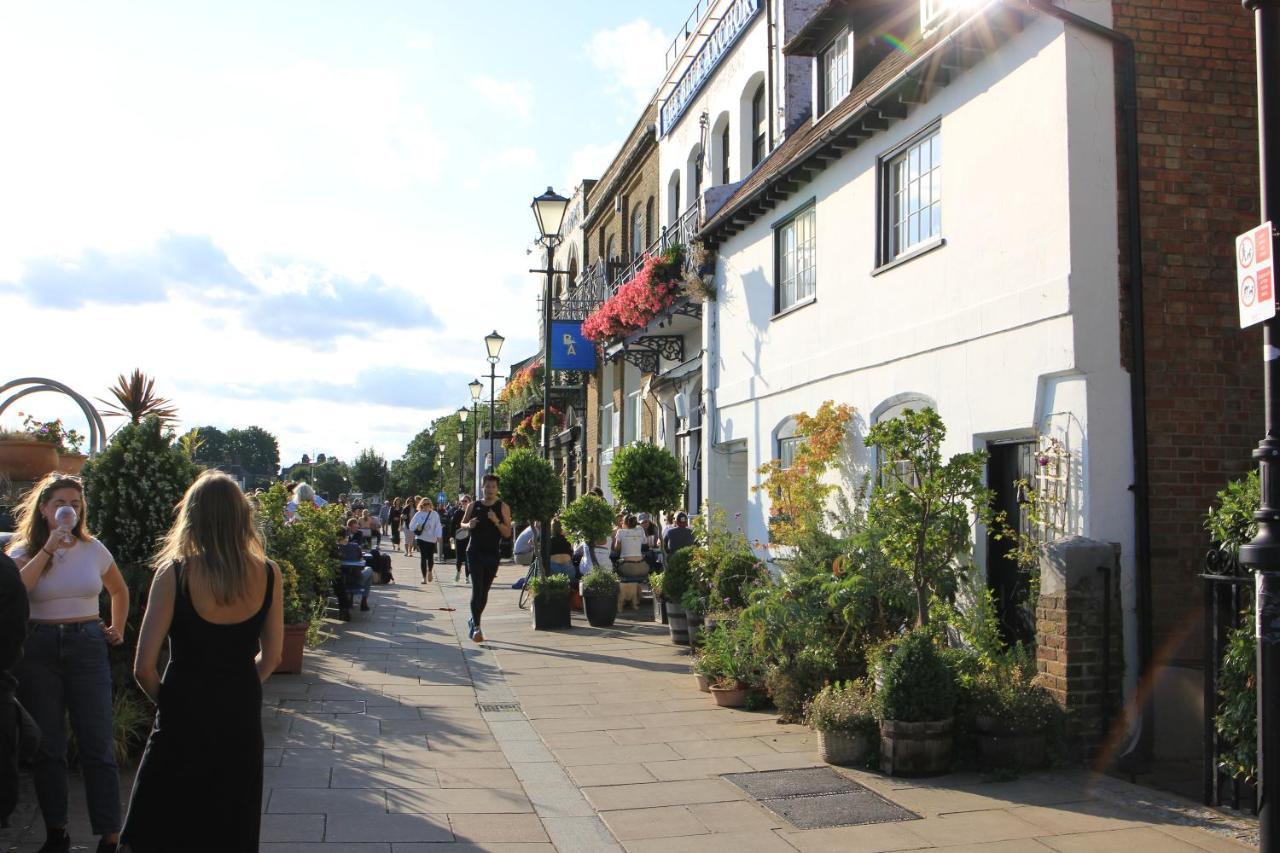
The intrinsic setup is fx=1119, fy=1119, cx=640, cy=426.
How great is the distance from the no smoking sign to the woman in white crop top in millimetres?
5095

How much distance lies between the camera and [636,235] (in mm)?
23594

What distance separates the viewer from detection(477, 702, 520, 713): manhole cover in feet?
29.0

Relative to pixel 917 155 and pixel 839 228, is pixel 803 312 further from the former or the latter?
pixel 917 155

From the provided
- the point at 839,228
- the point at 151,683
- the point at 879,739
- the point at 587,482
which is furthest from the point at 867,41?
the point at 587,482

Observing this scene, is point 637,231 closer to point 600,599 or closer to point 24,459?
point 600,599

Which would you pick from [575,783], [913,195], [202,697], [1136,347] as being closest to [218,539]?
[202,697]

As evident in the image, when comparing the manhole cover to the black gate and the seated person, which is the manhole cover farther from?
the seated person

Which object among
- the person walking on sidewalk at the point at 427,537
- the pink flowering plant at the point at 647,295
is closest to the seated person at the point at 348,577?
the pink flowering plant at the point at 647,295

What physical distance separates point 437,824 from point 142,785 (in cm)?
194

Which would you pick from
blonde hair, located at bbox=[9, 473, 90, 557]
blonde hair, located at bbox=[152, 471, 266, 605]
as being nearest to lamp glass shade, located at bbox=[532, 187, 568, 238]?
blonde hair, located at bbox=[9, 473, 90, 557]

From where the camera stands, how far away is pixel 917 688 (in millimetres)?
6680

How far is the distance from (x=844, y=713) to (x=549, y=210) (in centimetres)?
1003

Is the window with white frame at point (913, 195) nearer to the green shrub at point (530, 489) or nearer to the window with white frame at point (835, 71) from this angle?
the window with white frame at point (835, 71)

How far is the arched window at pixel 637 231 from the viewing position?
22.8 m
